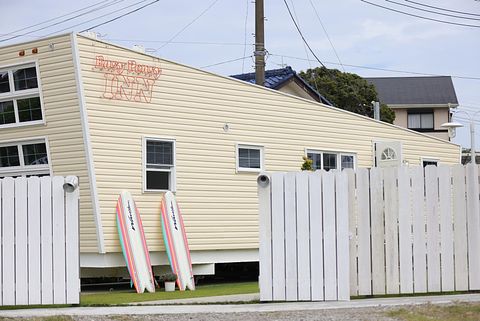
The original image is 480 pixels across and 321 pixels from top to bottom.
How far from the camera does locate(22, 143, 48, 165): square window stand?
1717cm

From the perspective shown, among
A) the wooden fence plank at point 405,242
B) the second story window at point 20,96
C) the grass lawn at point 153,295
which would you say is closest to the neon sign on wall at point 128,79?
the second story window at point 20,96

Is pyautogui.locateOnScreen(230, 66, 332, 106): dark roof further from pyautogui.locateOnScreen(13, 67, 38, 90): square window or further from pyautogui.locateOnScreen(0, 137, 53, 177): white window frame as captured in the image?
pyautogui.locateOnScreen(0, 137, 53, 177): white window frame

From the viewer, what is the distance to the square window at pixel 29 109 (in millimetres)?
17094

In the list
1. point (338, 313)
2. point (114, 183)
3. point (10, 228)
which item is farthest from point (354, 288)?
point (114, 183)

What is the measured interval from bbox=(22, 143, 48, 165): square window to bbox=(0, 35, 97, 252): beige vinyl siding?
291 mm

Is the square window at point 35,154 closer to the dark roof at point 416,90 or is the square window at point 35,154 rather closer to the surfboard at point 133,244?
the surfboard at point 133,244

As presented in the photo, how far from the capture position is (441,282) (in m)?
12.2

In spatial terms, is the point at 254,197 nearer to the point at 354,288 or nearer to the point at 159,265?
the point at 159,265

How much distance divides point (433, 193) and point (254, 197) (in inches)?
294

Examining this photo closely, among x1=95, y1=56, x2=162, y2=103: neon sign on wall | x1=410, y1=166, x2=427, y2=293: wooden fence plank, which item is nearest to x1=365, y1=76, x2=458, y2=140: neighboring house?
x1=95, y1=56, x2=162, y2=103: neon sign on wall

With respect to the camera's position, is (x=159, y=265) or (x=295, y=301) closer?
(x=295, y=301)

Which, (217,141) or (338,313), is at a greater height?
(217,141)

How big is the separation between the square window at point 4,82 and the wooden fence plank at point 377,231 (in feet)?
28.4

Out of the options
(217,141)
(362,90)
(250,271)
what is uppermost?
(362,90)
